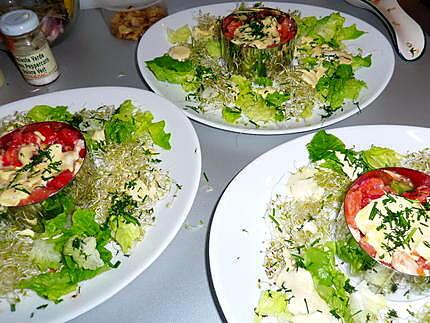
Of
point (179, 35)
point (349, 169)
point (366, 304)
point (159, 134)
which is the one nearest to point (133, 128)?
point (159, 134)

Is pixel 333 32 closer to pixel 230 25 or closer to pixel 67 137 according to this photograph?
pixel 230 25

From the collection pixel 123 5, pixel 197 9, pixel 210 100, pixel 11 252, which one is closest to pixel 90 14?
pixel 123 5

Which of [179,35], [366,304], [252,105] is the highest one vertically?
[179,35]

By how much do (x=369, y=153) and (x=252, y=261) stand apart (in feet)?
1.89

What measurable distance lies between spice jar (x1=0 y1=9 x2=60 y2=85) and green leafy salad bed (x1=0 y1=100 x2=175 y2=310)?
0.39 m

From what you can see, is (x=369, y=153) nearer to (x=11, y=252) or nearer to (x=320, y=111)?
(x=320, y=111)

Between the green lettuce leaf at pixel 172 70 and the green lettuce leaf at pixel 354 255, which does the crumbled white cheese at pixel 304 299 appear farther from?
the green lettuce leaf at pixel 172 70

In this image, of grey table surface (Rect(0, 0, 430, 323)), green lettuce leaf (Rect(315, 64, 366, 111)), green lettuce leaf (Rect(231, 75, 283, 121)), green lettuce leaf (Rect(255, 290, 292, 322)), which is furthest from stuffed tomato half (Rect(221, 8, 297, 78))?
green lettuce leaf (Rect(255, 290, 292, 322))

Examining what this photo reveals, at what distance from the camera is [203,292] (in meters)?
1.49

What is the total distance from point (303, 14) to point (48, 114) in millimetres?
1350

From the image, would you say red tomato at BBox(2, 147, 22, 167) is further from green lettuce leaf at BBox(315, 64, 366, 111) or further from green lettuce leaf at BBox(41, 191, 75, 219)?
green lettuce leaf at BBox(315, 64, 366, 111)

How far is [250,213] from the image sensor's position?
4.95 ft

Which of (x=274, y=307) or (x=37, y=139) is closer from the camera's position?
(x=274, y=307)

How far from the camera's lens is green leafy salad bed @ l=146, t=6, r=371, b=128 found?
1.92 m
